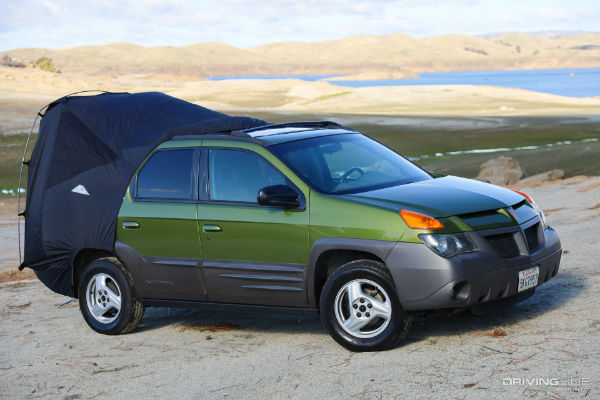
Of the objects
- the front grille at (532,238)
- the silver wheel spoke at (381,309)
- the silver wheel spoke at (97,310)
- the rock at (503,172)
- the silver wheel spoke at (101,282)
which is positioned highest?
the front grille at (532,238)

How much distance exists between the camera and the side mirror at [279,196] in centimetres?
629

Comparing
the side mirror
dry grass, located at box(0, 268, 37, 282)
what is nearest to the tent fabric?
the side mirror

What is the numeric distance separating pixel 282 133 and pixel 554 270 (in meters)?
2.48

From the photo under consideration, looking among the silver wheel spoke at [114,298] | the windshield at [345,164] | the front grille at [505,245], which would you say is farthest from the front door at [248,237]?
the front grille at [505,245]

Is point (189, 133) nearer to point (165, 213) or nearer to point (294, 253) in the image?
point (165, 213)

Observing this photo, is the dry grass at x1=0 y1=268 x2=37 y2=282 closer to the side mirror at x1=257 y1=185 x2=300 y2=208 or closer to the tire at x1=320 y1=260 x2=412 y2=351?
the side mirror at x1=257 y1=185 x2=300 y2=208

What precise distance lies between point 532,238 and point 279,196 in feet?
6.38

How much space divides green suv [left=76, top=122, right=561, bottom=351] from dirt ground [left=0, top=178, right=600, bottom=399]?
0.98 feet

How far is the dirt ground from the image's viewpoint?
5207 millimetres

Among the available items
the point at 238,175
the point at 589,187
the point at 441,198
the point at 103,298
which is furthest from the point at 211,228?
the point at 589,187

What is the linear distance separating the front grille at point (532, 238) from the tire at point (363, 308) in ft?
3.55

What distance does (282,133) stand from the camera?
718 cm

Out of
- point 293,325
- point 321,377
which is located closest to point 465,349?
point 321,377

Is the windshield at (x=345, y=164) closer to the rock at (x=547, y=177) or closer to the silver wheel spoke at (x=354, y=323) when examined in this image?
the silver wheel spoke at (x=354, y=323)
